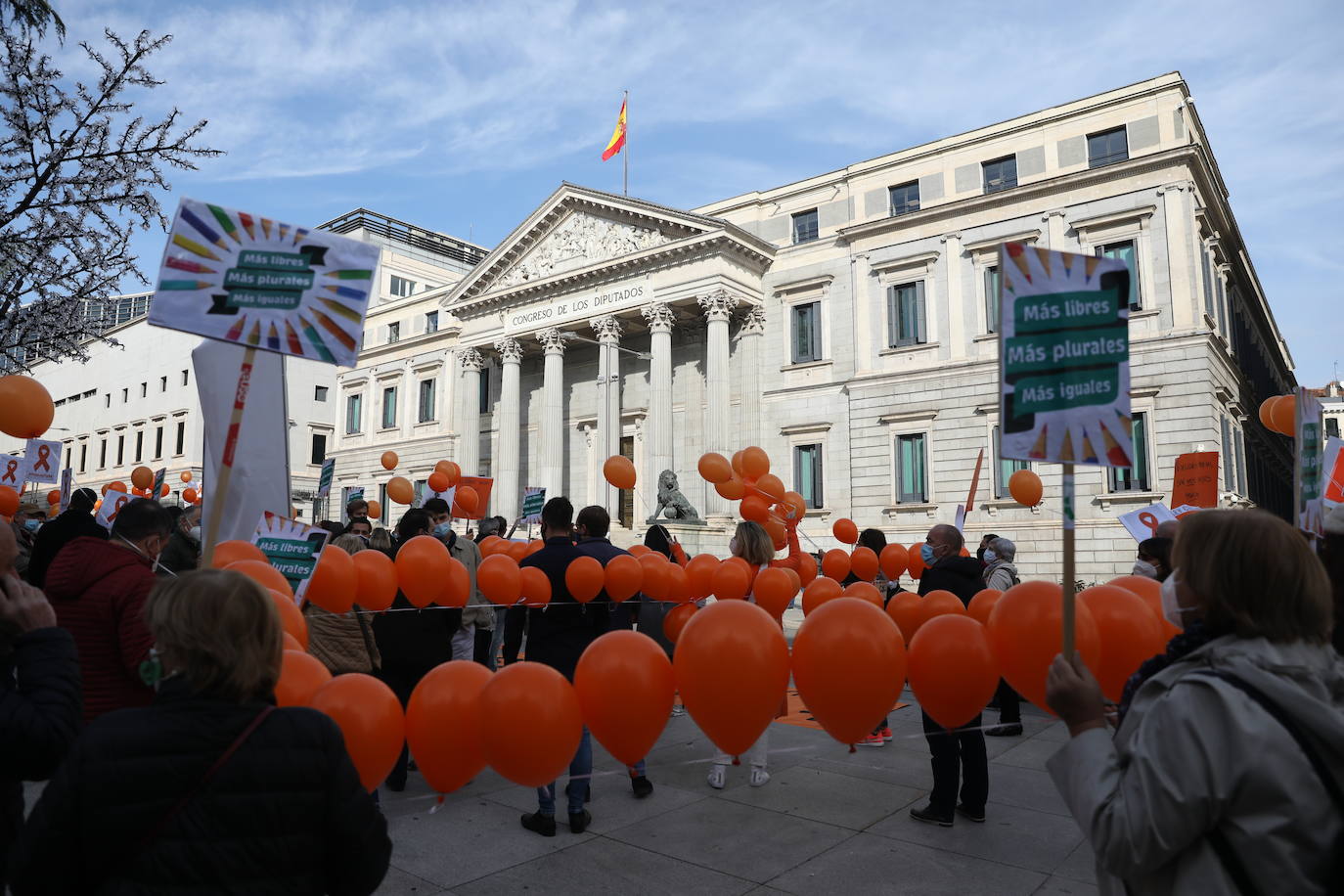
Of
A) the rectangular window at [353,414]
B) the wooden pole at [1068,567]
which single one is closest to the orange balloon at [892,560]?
the wooden pole at [1068,567]

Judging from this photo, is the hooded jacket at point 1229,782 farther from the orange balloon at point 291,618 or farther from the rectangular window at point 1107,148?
the rectangular window at point 1107,148

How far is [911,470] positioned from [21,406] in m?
22.5

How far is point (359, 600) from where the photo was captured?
5148 millimetres

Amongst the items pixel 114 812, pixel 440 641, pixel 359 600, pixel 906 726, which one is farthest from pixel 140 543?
pixel 906 726

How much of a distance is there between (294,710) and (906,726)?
25.1 ft

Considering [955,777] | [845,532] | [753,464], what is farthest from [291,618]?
[845,532]

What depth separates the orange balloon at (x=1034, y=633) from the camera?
3.14m

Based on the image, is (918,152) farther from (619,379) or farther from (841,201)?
(619,379)

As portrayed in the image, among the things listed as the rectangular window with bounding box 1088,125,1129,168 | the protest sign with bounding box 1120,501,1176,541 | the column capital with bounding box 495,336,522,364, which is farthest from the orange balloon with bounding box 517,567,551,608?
the column capital with bounding box 495,336,522,364

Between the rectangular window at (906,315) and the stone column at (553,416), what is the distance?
41.7ft

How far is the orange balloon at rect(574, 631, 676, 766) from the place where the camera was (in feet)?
10.7

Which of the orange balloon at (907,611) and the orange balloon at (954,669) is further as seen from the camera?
the orange balloon at (907,611)

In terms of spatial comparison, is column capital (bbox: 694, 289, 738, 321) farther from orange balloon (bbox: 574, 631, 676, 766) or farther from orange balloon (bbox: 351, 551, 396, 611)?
orange balloon (bbox: 574, 631, 676, 766)

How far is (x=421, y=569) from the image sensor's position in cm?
542
